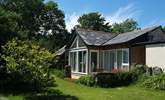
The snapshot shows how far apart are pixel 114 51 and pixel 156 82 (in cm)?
923

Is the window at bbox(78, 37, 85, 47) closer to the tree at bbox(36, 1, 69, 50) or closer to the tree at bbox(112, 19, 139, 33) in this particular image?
the tree at bbox(36, 1, 69, 50)

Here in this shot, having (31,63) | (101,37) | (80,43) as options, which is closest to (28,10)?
(80,43)

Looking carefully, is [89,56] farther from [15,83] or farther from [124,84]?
[15,83]

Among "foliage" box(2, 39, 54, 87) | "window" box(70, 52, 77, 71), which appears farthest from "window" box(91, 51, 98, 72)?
"foliage" box(2, 39, 54, 87)

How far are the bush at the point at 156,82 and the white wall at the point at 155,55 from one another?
320cm

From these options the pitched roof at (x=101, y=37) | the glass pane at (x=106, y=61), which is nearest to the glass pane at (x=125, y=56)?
the pitched roof at (x=101, y=37)

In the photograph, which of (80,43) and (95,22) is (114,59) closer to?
(80,43)

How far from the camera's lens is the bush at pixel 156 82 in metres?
20.2

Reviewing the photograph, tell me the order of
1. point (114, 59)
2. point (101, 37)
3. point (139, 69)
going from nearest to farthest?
1. point (139, 69)
2. point (114, 59)
3. point (101, 37)

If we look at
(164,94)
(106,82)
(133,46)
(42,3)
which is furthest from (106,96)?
(42,3)

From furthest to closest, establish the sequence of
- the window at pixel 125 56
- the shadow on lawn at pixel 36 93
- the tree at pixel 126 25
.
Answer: the tree at pixel 126 25
the window at pixel 125 56
the shadow on lawn at pixel 36 93

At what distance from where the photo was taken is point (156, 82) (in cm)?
2073

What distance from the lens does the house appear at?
2534cm

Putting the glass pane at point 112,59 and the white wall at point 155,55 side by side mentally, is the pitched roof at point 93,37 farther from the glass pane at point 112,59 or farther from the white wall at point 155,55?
the white wall at point 155,55
